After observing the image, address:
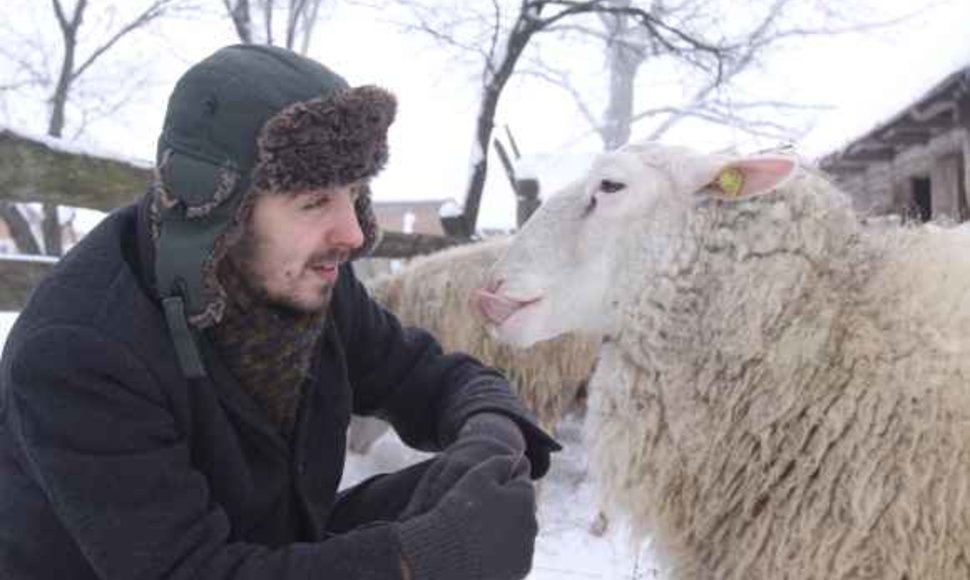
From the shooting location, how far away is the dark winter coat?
142cm

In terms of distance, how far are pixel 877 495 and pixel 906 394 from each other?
0.22 meters

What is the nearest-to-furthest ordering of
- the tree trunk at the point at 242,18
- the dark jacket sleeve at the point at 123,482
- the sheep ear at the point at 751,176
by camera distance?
the dark jacket sleeve at the point at 123,482
the sheep ear at the point at 751,176
the tree trunk at the point at 242,18

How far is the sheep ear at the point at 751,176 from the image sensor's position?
205 centimetres

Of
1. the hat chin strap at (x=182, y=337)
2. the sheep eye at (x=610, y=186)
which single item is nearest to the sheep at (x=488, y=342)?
the sheep eye at (x=610, y=186)

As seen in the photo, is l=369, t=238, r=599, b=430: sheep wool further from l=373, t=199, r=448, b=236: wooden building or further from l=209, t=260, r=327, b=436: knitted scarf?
l=373, t=199, r=448, b=236: wooden building

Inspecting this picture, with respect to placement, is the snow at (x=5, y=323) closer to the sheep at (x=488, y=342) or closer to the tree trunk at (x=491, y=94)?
the sheep at (x=488, y=342)

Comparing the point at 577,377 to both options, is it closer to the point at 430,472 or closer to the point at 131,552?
the point at 430,472

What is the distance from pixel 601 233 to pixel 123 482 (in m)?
1.33

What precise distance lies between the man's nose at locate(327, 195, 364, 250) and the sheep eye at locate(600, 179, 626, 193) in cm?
79

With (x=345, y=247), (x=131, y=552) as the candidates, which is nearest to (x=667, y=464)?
(x=345, y=247)

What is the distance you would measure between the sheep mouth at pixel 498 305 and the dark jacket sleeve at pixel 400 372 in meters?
0.14

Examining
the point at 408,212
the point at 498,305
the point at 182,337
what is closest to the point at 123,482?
the point at 182,337

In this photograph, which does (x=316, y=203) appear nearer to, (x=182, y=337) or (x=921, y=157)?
(x=182, y=337)

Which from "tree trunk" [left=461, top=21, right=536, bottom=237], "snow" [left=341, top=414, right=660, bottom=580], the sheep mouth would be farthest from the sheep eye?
"tree trunk" [left=461, top=21, right=536, bottom=237]
